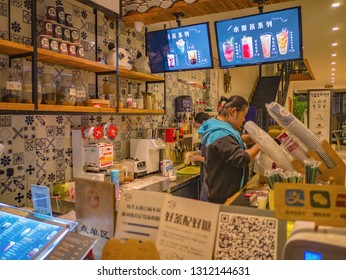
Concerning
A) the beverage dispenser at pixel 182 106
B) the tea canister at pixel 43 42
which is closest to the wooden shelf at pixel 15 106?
the tea canister at pixel 43 42

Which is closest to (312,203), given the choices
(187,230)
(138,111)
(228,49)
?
(187,230)

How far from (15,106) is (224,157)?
1577mm

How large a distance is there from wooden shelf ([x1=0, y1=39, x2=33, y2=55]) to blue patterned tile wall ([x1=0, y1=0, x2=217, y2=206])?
16 centimetres

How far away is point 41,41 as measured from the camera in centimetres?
250

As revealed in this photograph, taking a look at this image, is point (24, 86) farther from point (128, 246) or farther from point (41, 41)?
point (128, 246)

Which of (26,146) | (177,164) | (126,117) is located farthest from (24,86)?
(177,164)

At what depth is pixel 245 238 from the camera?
3.23 feet

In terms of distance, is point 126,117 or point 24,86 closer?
point 24,86

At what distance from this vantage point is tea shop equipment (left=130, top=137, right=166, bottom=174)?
12.5ft

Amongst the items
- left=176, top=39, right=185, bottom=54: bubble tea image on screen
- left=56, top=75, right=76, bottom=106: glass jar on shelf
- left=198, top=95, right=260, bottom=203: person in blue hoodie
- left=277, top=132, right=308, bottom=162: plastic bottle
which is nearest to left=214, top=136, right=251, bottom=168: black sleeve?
left=198, top=95, right=260, bottom=203: person in blue hoodie

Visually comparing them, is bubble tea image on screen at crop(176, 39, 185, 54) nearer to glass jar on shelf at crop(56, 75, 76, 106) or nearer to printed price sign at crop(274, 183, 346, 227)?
glass jar on shelf at crop(56, 75, 76, 106)

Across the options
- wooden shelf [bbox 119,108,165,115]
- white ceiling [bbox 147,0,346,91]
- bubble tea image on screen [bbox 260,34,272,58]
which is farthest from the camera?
white ceiling [bbox 147,0,346,91]
